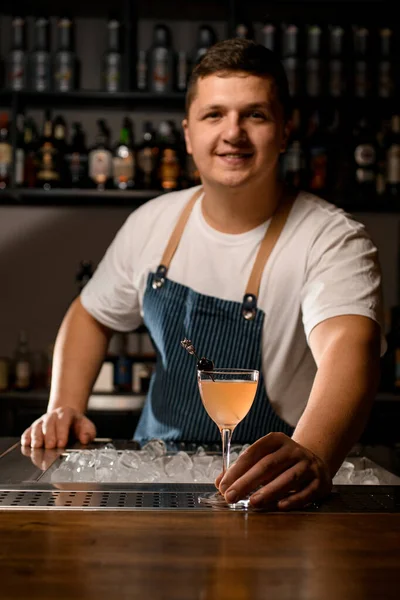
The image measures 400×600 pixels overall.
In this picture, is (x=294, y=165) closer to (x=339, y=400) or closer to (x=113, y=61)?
(x=113, y=61)

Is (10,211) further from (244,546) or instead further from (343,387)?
(244,546)

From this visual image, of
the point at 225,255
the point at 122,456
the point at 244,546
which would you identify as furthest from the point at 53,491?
the point at 225,255

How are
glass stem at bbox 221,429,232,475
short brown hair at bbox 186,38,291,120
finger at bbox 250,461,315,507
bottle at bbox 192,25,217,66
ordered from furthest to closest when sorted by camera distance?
bottle at bbox 192,25,217,66 → short brown hair at bbox 186,38,291,120 → glass stem at bbox 221,429,232,475 → finger at bbox 250,461,315,507

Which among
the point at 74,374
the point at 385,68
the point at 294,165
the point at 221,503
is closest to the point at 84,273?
the point at 294,165

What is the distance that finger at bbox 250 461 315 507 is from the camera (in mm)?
931

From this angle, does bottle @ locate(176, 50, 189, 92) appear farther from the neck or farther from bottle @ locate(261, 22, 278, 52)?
the neck

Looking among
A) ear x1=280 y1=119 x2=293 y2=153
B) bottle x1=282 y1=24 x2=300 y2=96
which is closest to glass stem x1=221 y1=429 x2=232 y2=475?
ear x1=280 y1=119 x2=293 y2=153

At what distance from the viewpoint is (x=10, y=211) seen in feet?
11.8

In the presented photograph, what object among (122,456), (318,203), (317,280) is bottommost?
(122,456)

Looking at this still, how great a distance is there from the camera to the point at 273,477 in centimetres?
95

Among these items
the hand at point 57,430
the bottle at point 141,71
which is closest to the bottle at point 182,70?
the bottle at point 141,71

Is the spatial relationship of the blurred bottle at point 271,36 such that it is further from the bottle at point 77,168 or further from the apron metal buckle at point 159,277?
the apron metal buckle at point 159,277

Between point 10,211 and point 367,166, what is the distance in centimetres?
151

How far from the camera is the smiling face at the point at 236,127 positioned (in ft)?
5.28
